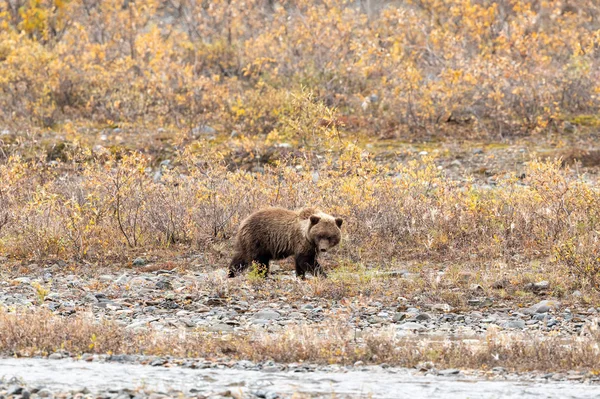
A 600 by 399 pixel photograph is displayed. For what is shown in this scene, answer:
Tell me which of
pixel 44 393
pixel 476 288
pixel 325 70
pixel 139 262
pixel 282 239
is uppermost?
pixel 325 70

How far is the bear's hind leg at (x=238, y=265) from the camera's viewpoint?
1176cm

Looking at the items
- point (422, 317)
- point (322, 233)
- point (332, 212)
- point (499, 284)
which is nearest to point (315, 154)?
point (332, 212)

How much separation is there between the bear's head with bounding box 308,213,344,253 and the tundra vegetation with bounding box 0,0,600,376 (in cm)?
47

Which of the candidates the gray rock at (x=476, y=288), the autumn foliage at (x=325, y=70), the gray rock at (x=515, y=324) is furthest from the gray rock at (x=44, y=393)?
the autumn foliage at (x=325, y=70)

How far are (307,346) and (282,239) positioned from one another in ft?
12.8

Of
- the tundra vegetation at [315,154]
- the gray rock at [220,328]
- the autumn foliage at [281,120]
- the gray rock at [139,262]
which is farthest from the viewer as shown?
the autumn foliage at [281,120]

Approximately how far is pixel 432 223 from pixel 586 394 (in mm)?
6849

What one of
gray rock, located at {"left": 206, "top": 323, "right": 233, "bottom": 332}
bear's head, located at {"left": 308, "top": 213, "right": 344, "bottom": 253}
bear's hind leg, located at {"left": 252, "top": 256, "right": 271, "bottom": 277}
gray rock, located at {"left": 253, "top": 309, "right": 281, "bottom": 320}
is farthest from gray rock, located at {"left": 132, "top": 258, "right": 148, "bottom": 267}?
gray rock, located at {"left": 206, "top": 323, "right": 233, "bottom": 332}

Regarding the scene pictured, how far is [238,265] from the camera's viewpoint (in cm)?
1180

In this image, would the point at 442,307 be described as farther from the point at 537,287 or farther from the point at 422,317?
the point at 537,287

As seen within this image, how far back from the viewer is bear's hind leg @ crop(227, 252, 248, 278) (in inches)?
463

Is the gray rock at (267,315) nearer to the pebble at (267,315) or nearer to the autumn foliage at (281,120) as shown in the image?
the pebble at (267,315)

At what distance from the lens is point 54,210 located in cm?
1382

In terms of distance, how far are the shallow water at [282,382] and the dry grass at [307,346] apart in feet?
1.13
